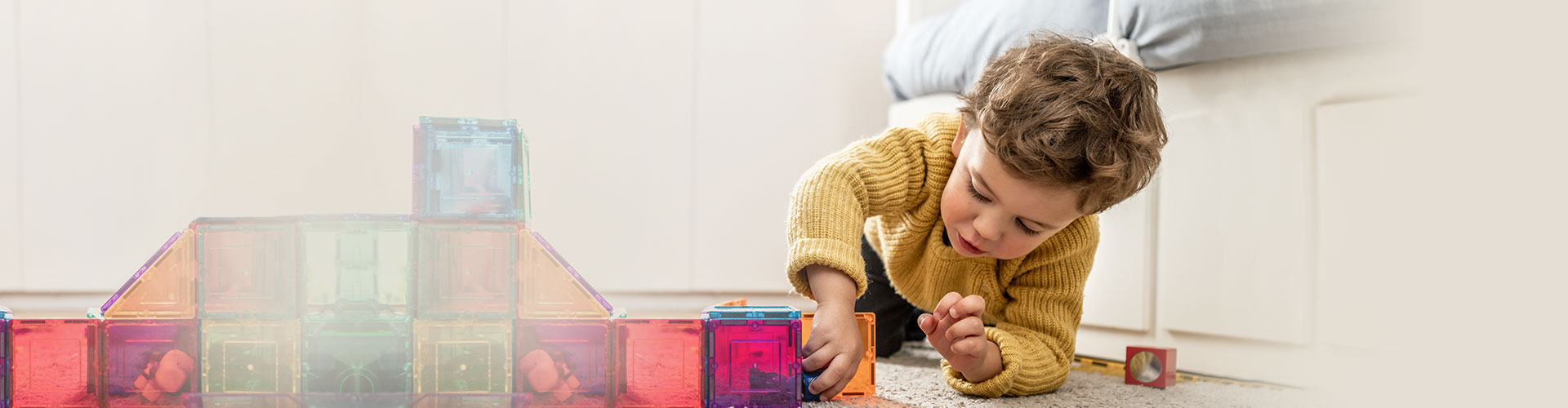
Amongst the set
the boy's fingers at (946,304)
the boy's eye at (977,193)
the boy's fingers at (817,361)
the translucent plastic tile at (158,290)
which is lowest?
the boy's fingers at (817,361)

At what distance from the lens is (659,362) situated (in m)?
0.60

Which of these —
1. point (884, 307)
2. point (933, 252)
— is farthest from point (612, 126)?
point (933, 252)

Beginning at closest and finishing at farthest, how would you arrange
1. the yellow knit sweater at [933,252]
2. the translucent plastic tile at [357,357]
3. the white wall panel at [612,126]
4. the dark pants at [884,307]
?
the translucent plastic tile at [357,357]
the yellow knit sweater at [933,252]
the dark pants at [884,307]
the white wall panel at [612,126]

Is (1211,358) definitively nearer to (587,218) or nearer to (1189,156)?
(1189,156)

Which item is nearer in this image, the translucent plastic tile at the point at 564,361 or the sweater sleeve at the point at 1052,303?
the translucent plastic tile at the point at 564,361

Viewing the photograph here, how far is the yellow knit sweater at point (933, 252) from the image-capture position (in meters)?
0.76

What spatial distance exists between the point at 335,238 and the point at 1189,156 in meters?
0.72

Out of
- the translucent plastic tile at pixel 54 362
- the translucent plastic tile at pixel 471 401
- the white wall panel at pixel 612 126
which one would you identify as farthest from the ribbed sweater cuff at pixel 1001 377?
the white wall panel at pixel 612 126

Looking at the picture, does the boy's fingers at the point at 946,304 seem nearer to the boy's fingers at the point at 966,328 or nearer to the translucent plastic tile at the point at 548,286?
the boy's fingers at the point at 966,328

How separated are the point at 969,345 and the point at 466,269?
0.34 metres

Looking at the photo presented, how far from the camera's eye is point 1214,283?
0.87 metres

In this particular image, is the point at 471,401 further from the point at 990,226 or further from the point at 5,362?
the point at 990,226

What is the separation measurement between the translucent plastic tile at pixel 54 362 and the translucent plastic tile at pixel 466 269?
199 millimetres

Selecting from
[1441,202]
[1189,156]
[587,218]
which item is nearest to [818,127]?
[587,218]
